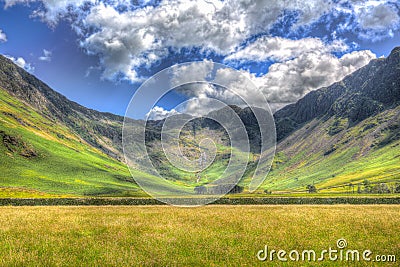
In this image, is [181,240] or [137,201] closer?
[181,240]

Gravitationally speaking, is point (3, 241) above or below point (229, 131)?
below

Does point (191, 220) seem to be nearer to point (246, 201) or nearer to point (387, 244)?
point (387, 244)

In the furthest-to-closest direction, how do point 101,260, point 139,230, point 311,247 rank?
point 139,230, point 311,247, point 101,260

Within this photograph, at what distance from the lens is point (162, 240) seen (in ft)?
48.3

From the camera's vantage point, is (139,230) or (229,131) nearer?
(139,230)

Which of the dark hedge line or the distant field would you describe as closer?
the distant field

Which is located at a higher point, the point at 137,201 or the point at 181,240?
the point at 181,240

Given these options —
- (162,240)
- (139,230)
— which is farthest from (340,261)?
(139,230)

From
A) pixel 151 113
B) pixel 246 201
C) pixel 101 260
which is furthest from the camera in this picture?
pixel 246 201

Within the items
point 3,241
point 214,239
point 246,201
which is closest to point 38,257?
point 3,241

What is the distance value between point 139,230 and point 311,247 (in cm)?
951

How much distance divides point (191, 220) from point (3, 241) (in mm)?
11380

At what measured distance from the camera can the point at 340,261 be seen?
38.5ft

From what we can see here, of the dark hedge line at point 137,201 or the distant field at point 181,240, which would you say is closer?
the distant field at point 181,240
